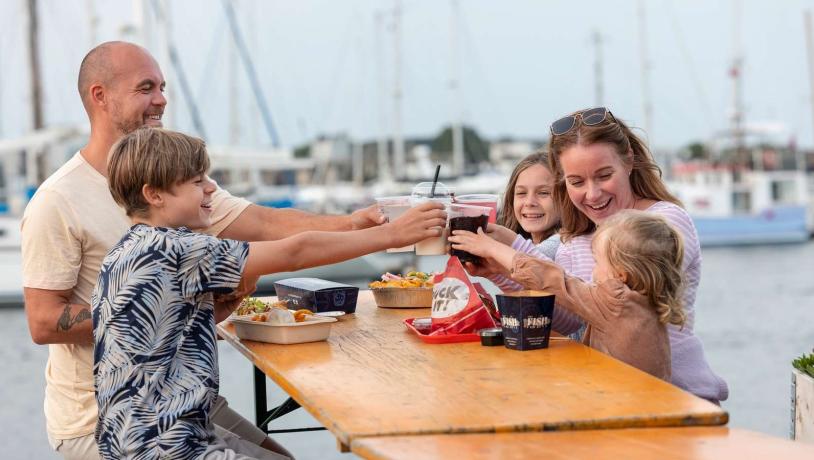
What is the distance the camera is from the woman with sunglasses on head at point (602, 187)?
3203mm

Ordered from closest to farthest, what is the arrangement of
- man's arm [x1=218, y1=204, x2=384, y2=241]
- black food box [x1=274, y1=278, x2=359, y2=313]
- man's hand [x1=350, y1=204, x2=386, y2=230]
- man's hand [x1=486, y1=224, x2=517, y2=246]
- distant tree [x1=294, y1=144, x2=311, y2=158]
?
man's hand [x1=486, y1=224, x2=517, y2=246] → black food box [x1=274, y1=278, x2=359, y2=313] → man's hand [x1=350, y1=204, x2=386, y2=230] → man's arm [x1=218, y1=204, x2=384, y2=241] → distant tree [x1=294, y1=144, x2=311, y2=158]

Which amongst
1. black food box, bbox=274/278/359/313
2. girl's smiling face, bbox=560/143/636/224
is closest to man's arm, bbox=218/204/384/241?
black food box, bbox=274/278/359/313

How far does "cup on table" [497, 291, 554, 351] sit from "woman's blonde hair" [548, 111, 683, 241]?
66cm

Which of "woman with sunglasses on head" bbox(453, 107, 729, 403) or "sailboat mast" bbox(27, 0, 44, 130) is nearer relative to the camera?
"woman with sunglasses on head" bbox(453, 107, 729, 403)

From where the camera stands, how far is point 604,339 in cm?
288

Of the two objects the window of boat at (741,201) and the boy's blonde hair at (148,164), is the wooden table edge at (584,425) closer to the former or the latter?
the boy's blonde hair at (148,164)

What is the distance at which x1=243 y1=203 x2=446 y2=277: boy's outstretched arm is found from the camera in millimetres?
2855

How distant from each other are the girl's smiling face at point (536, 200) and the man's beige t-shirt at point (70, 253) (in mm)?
1616

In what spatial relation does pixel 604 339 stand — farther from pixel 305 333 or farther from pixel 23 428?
pixel 23 428

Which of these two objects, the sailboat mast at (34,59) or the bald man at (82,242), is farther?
the sailboat mast at (34,59)

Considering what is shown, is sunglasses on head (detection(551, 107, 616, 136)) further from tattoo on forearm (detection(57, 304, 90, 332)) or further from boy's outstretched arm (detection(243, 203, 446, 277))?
tattoo on forearm (detection(57, 304, 90, 332))

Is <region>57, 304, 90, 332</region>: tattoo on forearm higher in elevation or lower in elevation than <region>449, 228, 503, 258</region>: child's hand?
lower

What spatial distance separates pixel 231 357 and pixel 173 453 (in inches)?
559

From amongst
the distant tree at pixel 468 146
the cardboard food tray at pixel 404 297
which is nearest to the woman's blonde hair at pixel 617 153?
the cardboard food tray at pixel 404 297
